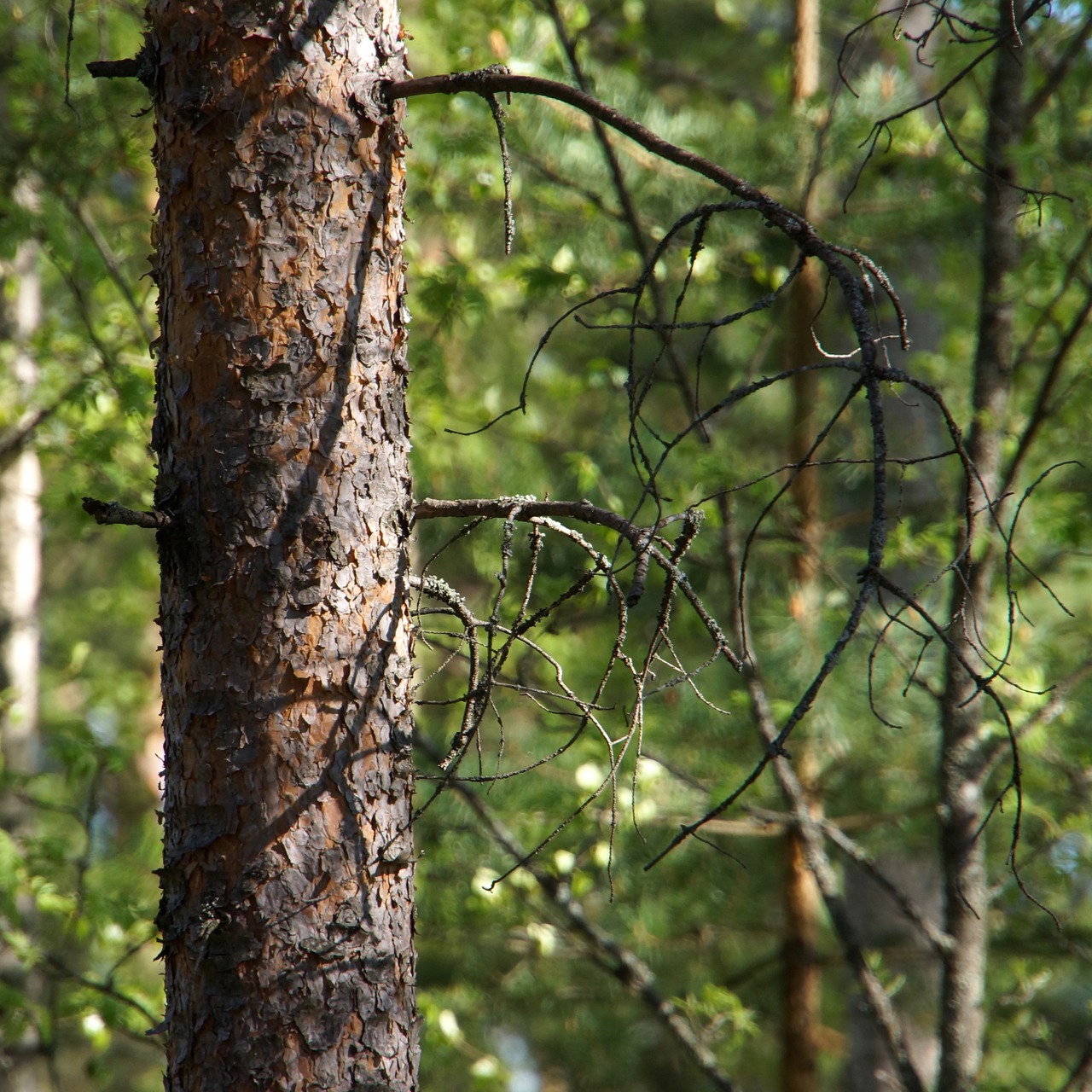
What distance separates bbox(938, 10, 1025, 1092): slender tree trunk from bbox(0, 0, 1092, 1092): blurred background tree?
0.06m

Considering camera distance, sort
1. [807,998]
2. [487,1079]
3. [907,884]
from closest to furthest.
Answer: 1. [487,1079]
2. [807,998]
3. [907,884]

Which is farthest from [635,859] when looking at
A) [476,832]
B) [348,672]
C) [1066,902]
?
[1066,902]

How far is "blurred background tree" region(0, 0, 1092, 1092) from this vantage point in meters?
3.45

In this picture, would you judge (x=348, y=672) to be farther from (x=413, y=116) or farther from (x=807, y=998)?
(x=413, y=116)

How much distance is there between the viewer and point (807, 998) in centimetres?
420

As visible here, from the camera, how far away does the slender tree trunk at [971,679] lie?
301cm

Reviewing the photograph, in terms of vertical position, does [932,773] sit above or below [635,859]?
above

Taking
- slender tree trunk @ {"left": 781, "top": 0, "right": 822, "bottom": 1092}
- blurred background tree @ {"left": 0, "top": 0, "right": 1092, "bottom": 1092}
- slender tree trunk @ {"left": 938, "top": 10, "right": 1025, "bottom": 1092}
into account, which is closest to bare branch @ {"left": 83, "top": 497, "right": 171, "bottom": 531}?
blurred background tree @ {"left": 0, "top": 0, "right": 1092, "bottom": 1092}

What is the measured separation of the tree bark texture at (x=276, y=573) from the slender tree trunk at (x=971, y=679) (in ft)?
6.38

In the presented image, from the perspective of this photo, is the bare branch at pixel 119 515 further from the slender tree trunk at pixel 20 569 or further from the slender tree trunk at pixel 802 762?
the slender tree trunk at pixel 20 569

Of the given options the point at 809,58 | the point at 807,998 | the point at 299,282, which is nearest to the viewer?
the point at 299,282

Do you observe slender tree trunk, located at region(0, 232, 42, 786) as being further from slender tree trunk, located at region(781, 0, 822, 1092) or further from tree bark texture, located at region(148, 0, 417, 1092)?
tree bark texture, located at region(148, 0, 417, 1092)

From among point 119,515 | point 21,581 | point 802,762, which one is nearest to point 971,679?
point 802,762

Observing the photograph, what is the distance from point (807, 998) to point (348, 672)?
3.41 metres
